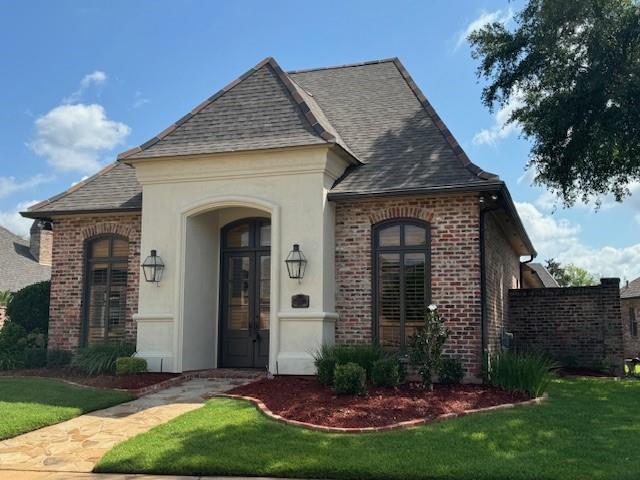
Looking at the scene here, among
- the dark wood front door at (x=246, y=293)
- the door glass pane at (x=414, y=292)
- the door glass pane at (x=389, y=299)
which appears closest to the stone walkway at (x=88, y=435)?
the dark wood front door at (x=246, y=293)

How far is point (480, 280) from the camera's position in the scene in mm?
11578

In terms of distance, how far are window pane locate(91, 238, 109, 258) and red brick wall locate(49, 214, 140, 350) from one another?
0.21 metres

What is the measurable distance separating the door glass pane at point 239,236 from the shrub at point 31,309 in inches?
194

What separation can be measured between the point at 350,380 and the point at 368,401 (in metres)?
0.44

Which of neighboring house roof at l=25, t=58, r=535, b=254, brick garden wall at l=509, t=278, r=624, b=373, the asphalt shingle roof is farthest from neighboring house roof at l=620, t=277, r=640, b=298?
the asphalt shingle roof

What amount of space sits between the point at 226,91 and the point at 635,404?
9841 millimetres

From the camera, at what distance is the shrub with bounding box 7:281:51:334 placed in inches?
592

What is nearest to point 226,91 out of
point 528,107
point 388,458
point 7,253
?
point 528,107

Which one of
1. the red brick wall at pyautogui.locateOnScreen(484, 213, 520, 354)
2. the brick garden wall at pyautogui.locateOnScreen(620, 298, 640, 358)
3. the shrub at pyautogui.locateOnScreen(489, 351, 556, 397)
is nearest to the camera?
the shrub at pyautogui.locateOnScreen(489, 351, 556, 397)

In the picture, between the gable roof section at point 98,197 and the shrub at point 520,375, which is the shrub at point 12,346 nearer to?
the gable roof section at point 98,197

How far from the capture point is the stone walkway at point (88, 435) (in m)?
7.30

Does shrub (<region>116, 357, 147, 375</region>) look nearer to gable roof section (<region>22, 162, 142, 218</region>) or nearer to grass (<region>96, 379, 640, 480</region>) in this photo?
gable roof section (<region>22, 162, 142, 218</region>)

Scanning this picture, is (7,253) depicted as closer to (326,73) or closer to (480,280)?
(326,73)

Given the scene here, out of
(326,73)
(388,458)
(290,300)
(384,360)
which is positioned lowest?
(388,458)
